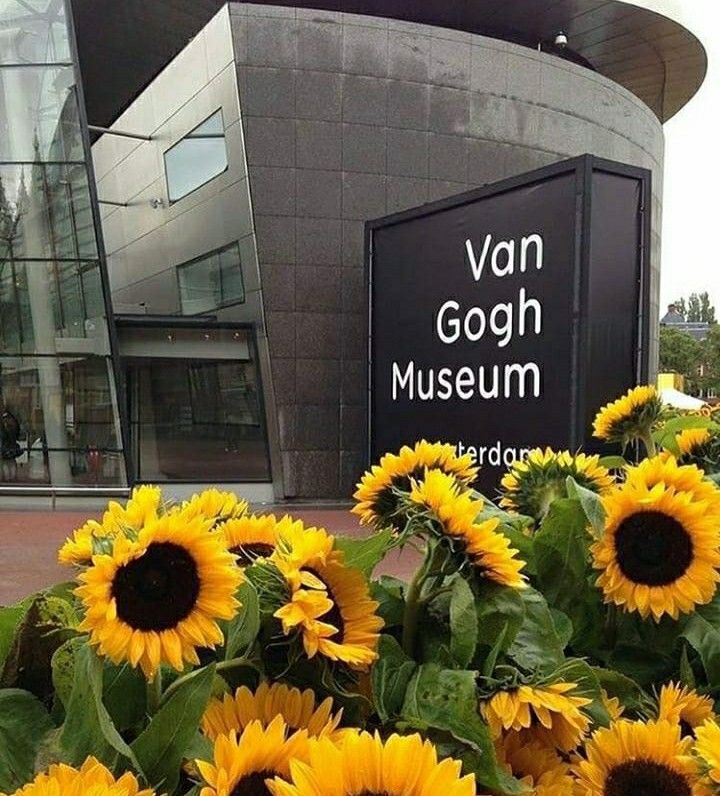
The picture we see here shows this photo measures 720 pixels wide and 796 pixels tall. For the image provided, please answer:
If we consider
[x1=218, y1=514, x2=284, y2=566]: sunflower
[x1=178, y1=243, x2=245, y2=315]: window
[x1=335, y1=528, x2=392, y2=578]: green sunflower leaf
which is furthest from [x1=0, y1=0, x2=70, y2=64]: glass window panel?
[x1=335, y1=528, x2=392, y2=578]: green sunflower leaf

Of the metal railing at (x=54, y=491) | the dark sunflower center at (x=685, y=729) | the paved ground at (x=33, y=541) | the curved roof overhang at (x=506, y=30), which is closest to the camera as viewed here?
the dark sunflower center at (x=685, y=729)

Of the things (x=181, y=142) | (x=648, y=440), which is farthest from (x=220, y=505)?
(x=181, y=142)

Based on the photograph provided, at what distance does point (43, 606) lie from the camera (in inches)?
33.8

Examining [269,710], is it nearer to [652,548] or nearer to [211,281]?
[652,548]

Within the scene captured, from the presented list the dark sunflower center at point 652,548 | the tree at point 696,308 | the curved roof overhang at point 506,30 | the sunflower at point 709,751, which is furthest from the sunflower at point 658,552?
the tree at point 696,308

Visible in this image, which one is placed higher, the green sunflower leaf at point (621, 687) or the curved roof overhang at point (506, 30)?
the curved roof overhang at point (506, 30)

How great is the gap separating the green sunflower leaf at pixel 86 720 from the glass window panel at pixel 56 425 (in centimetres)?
1388

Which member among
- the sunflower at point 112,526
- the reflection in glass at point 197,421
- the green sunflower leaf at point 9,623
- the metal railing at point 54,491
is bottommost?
the metal railing at point 54,491

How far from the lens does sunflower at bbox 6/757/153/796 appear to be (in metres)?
0.59

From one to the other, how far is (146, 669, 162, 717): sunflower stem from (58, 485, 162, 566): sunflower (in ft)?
0.37

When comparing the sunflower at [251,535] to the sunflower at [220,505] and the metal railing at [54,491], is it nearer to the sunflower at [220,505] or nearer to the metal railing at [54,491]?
the sunflower at [220,505]

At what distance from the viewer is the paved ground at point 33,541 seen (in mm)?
7972

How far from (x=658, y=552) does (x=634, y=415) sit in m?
0.58

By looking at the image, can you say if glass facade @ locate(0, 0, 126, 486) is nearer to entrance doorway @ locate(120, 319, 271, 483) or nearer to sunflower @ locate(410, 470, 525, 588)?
entrance doorway @ locate(120, 319, 271, 483)
